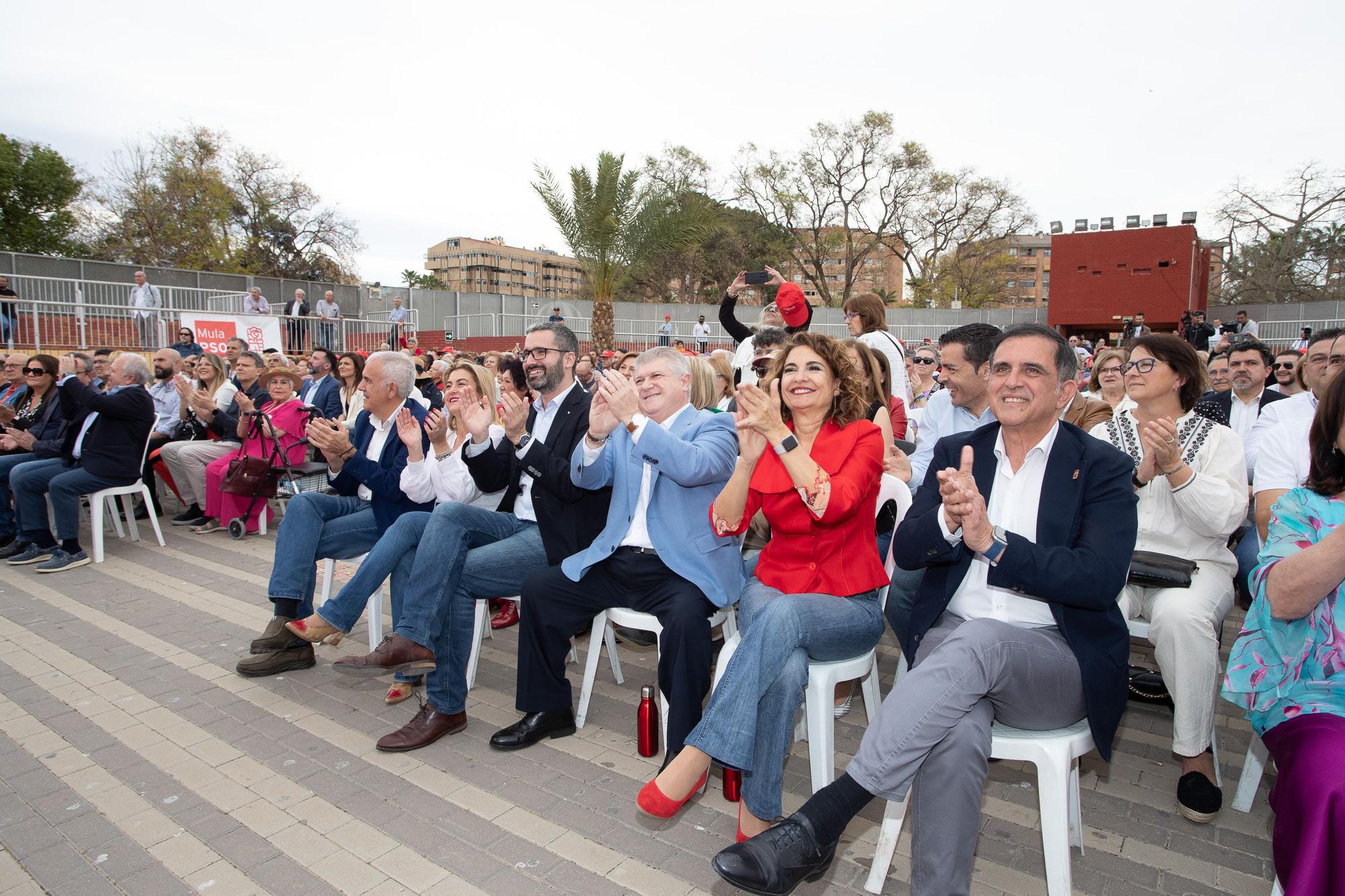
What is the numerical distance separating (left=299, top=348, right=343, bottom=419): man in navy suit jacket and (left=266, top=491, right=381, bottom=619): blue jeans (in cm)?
312

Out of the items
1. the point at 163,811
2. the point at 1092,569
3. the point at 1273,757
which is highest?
the point at 1092,569

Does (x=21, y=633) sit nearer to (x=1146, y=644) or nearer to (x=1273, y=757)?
(x=1273, y=757)

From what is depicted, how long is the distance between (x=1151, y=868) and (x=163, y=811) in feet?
10.9

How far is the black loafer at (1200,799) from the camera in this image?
265 cm

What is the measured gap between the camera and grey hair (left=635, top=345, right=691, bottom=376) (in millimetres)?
3383

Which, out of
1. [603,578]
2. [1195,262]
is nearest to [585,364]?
[603,578]

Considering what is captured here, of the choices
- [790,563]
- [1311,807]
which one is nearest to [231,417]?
[790,563]

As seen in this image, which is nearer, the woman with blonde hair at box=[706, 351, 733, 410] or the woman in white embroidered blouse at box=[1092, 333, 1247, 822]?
the woman in white embroidered blouse at box=[1092, 333, 1247, 822]

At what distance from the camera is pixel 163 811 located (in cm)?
278

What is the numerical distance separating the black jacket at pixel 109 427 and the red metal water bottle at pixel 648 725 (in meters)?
5.00

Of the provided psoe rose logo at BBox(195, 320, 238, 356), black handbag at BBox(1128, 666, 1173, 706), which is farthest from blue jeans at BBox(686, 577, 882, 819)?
psoe rose logo at BBox(195, 320, 238, 356)

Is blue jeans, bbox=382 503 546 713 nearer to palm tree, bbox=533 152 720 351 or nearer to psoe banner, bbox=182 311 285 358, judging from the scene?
psoe banner, bbox=182 311 285 358

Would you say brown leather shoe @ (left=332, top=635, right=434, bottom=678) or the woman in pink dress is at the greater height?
the woman in pink dress

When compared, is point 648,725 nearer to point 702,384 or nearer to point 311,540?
point 702,384
